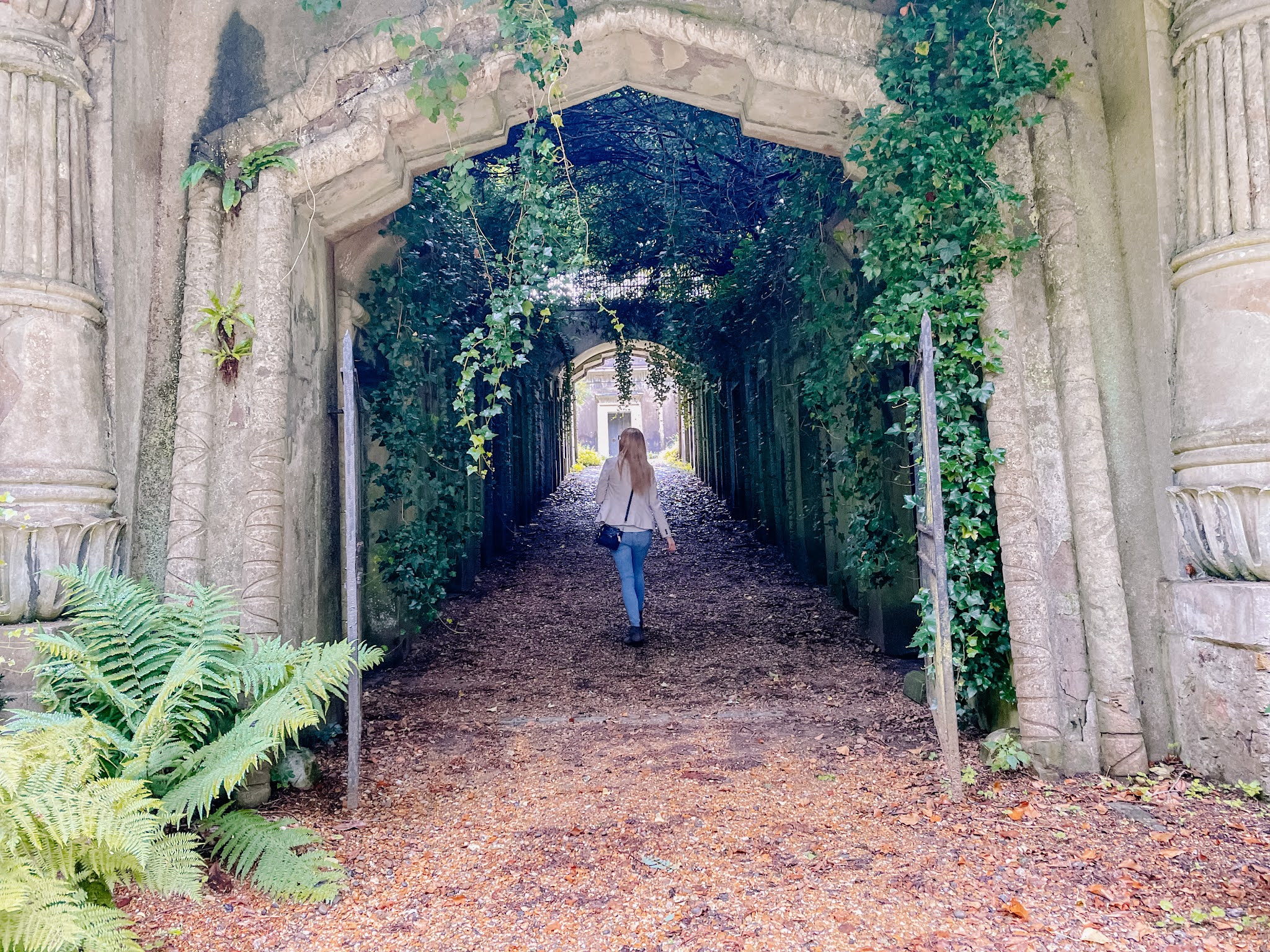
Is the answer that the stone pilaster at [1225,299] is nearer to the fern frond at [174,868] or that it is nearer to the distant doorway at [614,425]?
the fern frond at [174,868]

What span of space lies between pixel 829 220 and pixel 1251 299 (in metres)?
3.29

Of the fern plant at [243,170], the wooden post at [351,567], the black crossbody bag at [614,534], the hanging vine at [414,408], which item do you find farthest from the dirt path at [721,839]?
the fern plant at [243,170]

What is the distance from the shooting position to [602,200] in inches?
A: 366

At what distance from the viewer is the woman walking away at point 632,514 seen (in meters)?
7.23

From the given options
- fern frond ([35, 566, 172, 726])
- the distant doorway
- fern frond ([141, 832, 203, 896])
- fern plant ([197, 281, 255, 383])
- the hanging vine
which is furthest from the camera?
the distant doorway

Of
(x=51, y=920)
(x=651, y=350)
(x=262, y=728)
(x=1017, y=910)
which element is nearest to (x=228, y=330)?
(x=262, y=728)

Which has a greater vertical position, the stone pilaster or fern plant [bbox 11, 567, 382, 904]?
the stone pilaster

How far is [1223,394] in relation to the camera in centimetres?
369

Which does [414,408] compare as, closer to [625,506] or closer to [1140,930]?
[625,506]

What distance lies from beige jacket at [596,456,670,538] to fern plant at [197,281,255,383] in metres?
3.41

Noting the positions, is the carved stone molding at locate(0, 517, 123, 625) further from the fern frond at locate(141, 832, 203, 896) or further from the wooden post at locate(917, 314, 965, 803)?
the wooden post at locate(917, 314, 965, 803)

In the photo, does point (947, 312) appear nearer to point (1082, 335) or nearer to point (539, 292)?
point (1082, 335)

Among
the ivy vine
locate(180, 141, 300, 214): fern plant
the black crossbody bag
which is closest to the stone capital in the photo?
the ivy vine

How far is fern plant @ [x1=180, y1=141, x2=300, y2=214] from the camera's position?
4359mm
